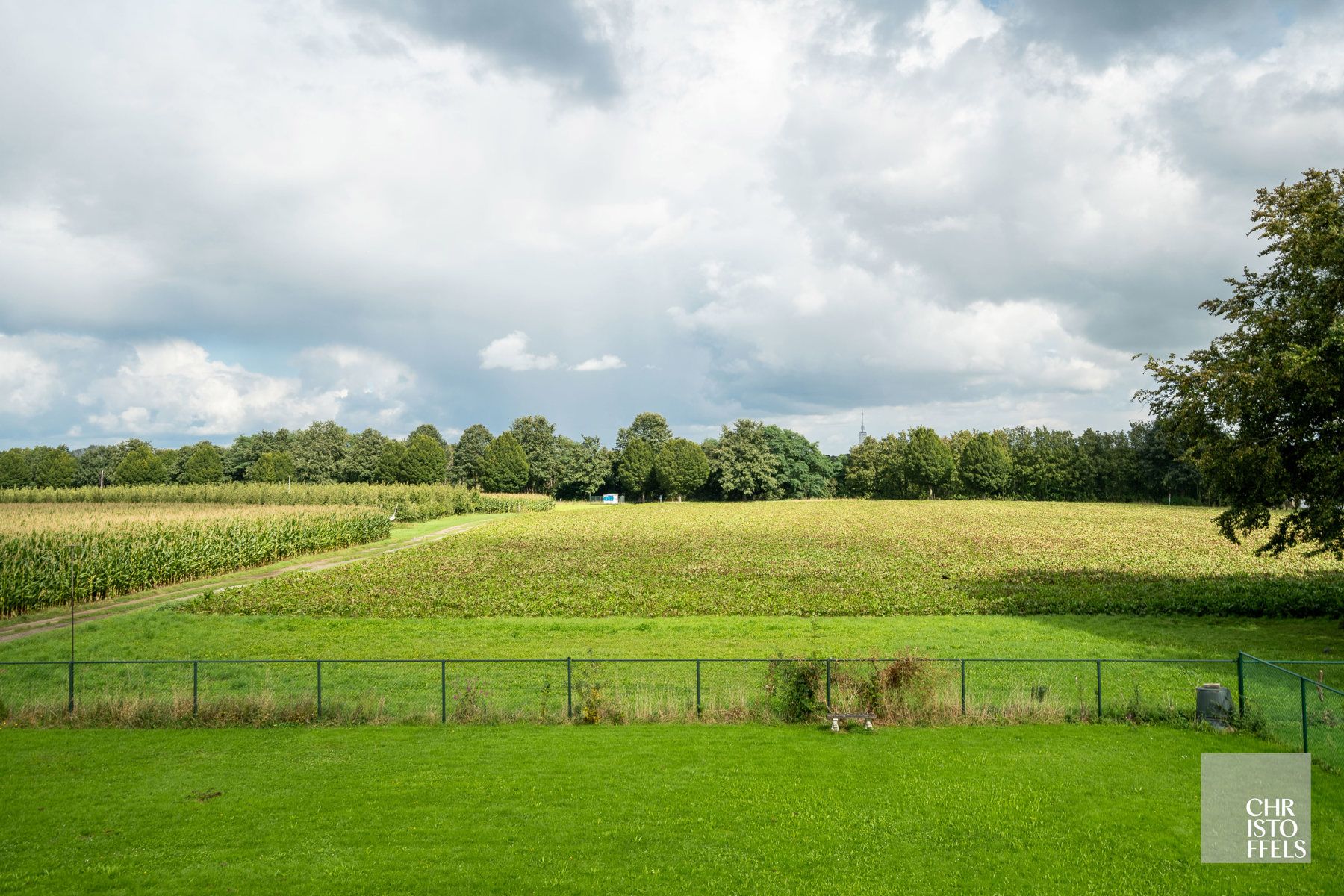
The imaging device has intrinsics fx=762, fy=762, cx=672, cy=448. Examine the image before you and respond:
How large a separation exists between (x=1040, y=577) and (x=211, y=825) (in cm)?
3854

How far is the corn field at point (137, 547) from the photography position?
109 ft

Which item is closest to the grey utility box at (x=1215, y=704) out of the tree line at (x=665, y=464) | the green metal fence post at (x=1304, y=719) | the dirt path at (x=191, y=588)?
the green metal fence post at (x=1304, y=719)

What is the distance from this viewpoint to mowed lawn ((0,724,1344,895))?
11.0 m

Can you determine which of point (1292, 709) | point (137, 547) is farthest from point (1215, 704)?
point (137, 547)

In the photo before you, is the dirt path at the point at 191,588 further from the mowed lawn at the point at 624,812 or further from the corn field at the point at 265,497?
the corn field at the point at 265,497

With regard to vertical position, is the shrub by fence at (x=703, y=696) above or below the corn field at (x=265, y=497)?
below

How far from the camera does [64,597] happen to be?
34156 millimetres

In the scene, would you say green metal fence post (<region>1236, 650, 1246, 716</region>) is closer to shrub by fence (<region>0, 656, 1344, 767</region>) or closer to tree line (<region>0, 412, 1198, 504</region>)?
shrub by fence (<region>0, 656, 1344, 767</region>)

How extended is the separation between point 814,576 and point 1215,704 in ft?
79.2

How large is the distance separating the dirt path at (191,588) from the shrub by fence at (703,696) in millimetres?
9890

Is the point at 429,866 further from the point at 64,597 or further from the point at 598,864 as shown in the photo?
the point at 64,597

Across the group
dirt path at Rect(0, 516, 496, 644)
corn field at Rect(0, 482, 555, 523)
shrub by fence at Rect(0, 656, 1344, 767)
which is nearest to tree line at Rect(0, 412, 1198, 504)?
corn field at Rect(0, 482, 555, 523)

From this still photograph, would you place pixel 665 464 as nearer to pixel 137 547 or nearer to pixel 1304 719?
pixel 137 547

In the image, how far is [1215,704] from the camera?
17.3 m
